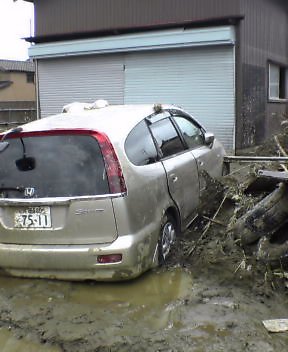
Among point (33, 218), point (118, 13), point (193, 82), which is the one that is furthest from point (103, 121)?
point (118, 13)

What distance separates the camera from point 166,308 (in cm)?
391

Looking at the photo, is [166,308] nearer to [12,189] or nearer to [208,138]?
[12,189]

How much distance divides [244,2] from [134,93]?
4064 millimetres

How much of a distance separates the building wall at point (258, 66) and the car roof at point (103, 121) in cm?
876

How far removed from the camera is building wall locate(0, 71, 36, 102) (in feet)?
148

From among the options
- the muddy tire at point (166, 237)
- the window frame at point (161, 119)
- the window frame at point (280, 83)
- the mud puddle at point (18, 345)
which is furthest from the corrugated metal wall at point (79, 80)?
the mud puddle at point (18, 345)

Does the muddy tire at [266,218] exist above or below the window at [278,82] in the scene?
below

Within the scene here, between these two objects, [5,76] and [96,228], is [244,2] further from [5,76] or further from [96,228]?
[5,76]

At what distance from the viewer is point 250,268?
4.25m

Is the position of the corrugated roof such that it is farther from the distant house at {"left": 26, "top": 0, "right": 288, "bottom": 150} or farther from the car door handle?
the car door handle

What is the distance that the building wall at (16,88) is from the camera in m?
45.2

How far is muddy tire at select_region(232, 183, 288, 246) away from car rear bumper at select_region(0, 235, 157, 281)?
2.95 feet

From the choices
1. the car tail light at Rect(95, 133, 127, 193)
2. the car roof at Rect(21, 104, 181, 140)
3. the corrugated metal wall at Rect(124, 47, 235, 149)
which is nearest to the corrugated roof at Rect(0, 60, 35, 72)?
the corrugated metal wall at Rect(124, 47, 235, 149)

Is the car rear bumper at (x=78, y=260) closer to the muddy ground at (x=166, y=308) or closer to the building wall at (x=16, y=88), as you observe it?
the muddy ground at (x=166, y=308)
